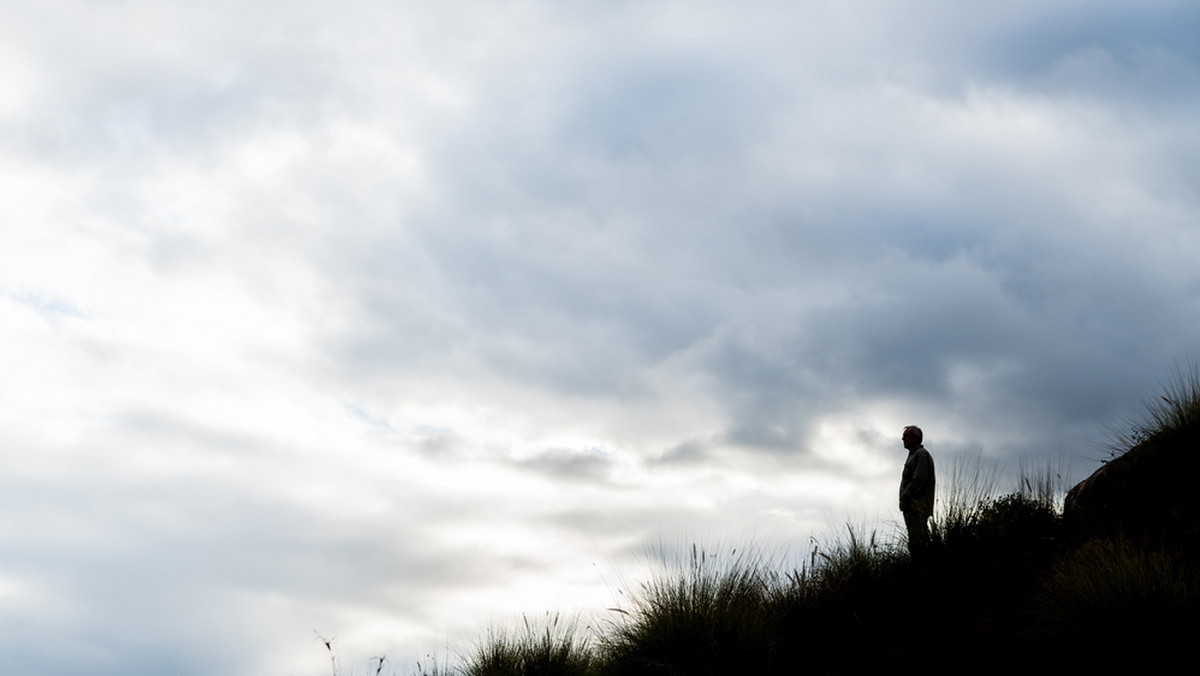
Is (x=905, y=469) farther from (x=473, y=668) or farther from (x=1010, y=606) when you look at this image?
(x=473, y=668)

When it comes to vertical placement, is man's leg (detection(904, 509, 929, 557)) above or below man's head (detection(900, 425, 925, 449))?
below

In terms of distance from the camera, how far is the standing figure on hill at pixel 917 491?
521 inches

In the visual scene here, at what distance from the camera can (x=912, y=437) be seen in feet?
44.7

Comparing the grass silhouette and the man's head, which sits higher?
the man's head

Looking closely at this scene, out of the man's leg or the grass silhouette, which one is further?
the man's leg

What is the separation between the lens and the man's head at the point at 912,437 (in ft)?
44.6

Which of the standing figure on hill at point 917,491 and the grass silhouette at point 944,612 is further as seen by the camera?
the standing figure on hill at point 917,491

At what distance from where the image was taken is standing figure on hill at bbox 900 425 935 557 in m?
13.2

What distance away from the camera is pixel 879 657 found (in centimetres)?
962

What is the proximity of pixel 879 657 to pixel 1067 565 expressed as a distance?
2527 millimetres

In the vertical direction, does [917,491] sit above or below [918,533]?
above

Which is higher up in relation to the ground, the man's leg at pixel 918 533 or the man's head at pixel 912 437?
the man's head at pixel 912 437

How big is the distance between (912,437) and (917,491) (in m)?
0.82

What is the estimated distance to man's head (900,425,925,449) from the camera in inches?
535
